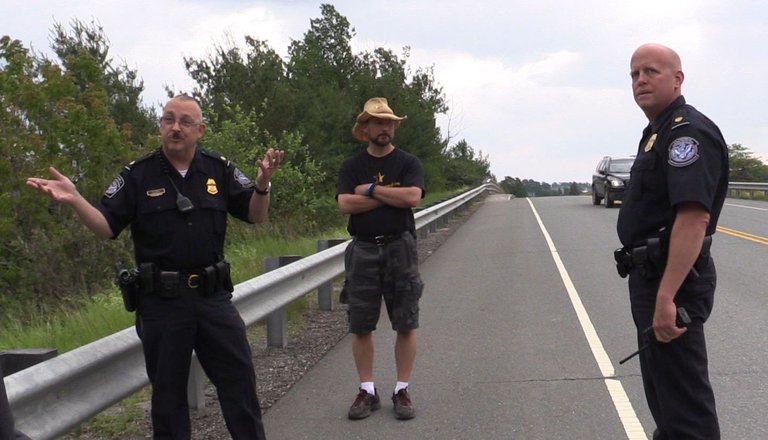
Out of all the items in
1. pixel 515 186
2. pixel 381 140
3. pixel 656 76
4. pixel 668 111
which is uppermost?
pixel 656 76

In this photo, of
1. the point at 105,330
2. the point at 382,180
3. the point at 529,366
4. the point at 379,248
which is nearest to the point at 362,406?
the point at 379,248

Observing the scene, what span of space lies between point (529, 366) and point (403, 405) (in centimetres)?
155

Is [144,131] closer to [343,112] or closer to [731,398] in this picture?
[343,112]

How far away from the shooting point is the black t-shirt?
5473 mm

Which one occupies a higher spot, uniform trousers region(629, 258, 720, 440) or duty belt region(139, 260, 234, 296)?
duty belt region(139, 260, 234, 296)

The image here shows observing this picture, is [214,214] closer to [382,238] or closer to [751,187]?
[382,238]

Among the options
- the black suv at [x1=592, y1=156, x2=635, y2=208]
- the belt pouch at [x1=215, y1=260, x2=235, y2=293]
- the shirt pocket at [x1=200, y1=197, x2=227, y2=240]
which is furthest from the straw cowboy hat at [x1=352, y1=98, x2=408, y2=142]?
the black suv at [x1=592, y1=156, x2=635, y2=208]

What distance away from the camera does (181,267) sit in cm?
384

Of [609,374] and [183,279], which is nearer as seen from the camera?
[183,279]

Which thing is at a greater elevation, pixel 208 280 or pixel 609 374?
pixel 208 280

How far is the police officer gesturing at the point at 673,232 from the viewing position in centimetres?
315

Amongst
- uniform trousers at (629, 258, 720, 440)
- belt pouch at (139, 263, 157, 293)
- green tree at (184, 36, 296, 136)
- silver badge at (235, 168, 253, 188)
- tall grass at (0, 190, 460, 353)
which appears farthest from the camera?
green tree at (184, 36, 296, 136)

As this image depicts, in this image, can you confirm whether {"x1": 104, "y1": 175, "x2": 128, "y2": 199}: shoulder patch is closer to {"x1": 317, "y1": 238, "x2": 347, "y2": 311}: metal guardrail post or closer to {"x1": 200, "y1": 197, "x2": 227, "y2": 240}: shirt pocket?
{"x1": 200, "y1": 197, "x2": 227, "y2": 240}: shirt pocket

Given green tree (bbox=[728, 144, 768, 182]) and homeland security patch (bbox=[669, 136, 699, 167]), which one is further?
Answer: green tree (bbox=[728, 144, 768, 182])
